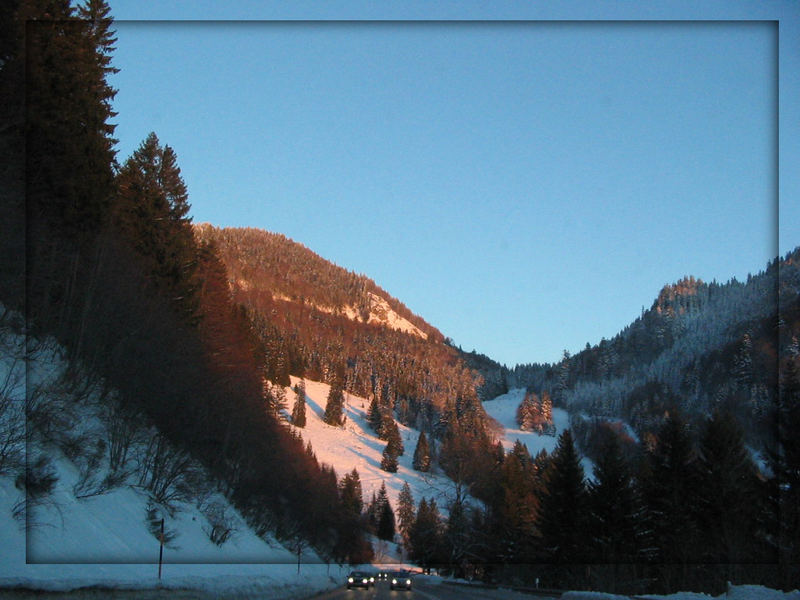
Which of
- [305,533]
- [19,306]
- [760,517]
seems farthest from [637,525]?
[19,306]

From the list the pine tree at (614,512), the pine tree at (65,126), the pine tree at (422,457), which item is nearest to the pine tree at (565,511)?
the pine tree at (614,512)

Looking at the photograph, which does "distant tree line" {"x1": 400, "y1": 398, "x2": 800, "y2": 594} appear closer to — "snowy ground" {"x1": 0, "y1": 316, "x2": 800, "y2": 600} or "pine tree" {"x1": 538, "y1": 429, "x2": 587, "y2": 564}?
"pine tree" {"x1": 538, "y1": 429, "x2": 587, "y2": 564}

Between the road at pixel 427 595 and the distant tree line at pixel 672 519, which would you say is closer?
the distant tree line at pixel 672 519

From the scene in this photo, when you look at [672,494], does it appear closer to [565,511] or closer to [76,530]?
[565,511]

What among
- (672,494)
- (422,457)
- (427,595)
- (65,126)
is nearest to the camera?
(65,126)

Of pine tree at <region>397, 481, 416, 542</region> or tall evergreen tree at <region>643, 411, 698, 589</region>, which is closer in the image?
tall evergreen tree at <region>643, 411, 698, 589</region>

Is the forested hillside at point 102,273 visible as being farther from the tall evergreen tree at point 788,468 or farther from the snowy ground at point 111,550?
the tall evergreen tree at point 788,468

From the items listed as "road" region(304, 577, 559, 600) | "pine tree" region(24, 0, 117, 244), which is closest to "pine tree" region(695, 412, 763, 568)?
"road" region(304, 577, 559, 600)

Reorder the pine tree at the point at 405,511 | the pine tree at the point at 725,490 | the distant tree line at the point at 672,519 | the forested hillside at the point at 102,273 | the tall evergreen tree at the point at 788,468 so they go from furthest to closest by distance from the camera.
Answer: the pine tree at the point at 405,511 < the pine tree at the point at 725,490 < the distant tree line at the point at 672,519 < the tall evergreen tree at the point at 788,468 < the forested hillside at the point at 102,273

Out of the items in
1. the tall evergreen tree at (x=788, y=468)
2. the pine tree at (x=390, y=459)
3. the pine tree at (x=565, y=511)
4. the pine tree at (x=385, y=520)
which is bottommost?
the pine tree at (x=385, y=520)

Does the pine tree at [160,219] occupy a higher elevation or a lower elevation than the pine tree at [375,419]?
higher

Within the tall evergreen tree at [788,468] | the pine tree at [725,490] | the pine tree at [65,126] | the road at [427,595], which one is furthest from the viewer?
the pine tree at [725,490]

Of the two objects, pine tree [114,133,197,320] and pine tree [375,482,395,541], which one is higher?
pine tree [114,133,197,320]

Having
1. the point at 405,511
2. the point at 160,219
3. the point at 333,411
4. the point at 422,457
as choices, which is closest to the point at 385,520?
the point at 405,511
